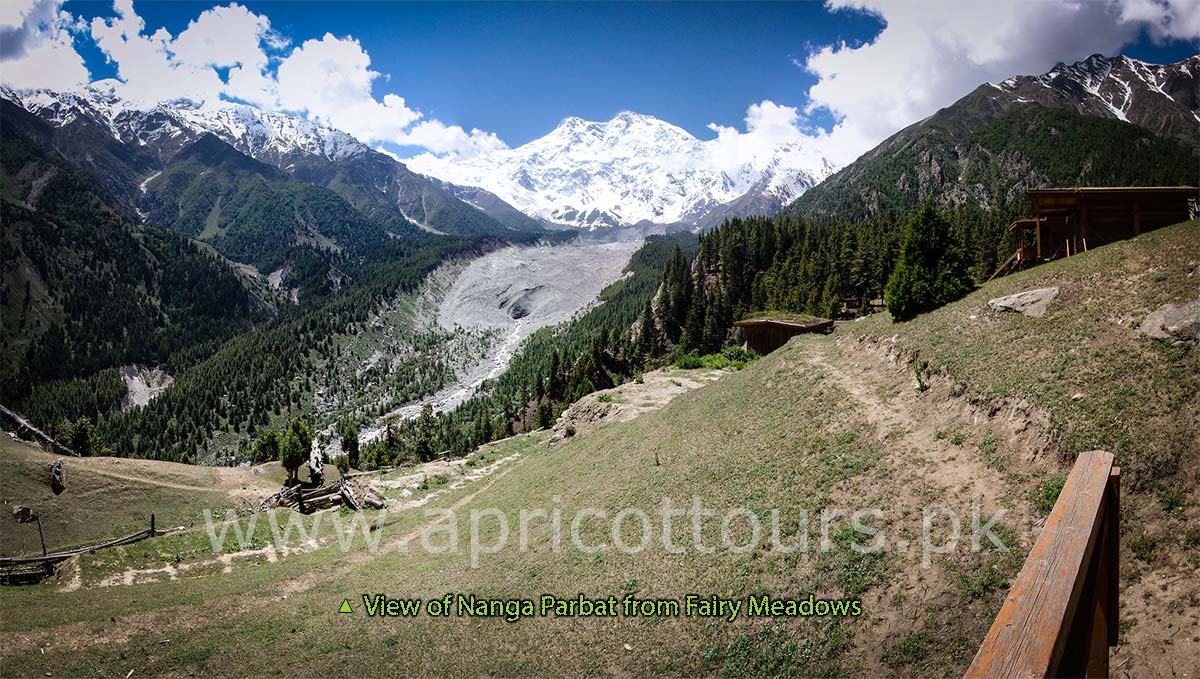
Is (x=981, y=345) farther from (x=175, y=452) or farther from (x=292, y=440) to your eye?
(x=175, y=452)

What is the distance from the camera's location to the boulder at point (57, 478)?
3031 centimetres

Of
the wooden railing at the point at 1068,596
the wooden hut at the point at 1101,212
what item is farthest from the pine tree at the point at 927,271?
the wooden railing at the point at 1068,596

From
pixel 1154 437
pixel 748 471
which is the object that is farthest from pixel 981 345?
pixel 748 471

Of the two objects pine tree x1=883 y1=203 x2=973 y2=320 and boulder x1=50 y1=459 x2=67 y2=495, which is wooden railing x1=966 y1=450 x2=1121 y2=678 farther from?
boulder x1=50 y1=459 x2=67 y2=495

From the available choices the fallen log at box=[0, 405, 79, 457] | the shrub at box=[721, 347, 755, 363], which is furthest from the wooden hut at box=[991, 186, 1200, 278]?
the fallen log at box=[0, 405, 79, 457]

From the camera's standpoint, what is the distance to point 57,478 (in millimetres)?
30531

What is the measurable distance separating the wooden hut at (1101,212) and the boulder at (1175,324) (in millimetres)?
13910

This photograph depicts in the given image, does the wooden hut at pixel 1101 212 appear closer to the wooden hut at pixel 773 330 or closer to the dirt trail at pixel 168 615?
the wooden hut at pixel 773 330

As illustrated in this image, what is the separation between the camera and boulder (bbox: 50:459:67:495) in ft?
99.5

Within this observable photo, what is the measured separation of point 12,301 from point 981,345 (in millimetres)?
270152

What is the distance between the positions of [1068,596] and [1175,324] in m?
20.7

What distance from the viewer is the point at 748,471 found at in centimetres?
2220

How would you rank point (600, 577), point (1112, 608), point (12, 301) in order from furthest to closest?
point (12, 301) < point (600, 577) < point (1112, 608)

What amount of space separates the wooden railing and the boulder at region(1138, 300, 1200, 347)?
18.1 m
